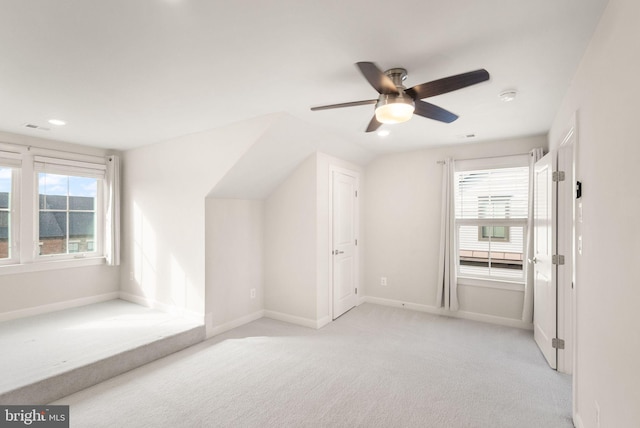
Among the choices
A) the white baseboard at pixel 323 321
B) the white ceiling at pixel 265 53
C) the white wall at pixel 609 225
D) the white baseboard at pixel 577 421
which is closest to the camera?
the white wall at pixel 609 225

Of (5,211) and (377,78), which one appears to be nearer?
(377,78)

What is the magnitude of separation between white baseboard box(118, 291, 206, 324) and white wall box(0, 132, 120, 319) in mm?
319

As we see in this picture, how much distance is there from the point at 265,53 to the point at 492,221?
144 inches

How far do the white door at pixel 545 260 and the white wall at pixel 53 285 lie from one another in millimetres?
5642

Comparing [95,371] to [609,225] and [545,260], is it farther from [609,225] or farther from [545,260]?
[545,260]

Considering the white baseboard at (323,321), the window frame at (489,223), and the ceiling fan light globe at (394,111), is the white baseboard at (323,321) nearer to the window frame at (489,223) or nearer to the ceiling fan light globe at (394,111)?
the window frame at (489,223)

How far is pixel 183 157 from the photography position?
12.9ft

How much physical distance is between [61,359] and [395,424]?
286 centimetres

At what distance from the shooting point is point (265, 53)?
1.95 metres

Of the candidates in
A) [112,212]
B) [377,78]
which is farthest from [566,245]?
[112,212]

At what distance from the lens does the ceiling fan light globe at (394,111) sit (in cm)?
198

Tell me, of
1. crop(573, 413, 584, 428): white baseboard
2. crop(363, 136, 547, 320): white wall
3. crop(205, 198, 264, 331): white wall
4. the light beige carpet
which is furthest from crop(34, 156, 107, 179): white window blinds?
crop(573, 413, 584, 428): white baseboard

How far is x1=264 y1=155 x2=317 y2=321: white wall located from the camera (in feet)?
13.1

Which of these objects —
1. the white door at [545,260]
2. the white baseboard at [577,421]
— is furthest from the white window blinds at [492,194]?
the white baseboard at [577,421]
